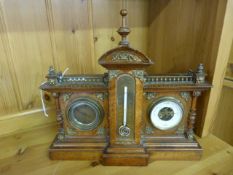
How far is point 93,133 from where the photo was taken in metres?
0.63

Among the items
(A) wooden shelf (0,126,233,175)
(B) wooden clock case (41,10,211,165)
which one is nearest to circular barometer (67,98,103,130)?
(B) wooden clock case (41,10,211,165)

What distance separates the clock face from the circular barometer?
0.17 meters

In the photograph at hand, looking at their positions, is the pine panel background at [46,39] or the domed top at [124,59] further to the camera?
the pine panel background at [46,39]

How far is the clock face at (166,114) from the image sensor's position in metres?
0.58

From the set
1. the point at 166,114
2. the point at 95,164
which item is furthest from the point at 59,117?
the point at 166,114

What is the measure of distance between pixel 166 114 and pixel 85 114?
0.85 feet

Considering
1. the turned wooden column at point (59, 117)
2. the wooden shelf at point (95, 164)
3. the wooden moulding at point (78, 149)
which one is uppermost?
the turned wooden column at point (59, 117)

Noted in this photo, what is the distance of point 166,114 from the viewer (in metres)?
0.60

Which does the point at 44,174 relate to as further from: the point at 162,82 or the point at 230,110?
the point at 230,110

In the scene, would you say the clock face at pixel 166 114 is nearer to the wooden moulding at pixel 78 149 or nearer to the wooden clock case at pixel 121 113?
the wooden clock case at pixel 121 113

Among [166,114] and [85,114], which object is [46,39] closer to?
[85,114]

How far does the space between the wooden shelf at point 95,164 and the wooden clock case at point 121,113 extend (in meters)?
0.02

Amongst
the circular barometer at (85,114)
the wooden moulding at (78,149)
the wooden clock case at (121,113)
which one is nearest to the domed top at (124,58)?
the wooden clock case at (121,113)

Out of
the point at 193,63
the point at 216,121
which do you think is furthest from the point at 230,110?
the point at 193,63
